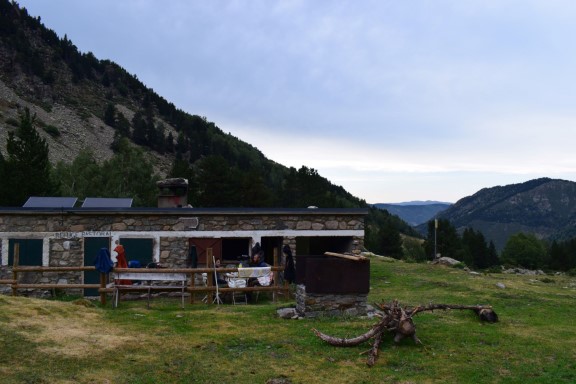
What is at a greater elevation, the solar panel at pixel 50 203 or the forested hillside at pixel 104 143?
the forested hillside at pixel 104 143

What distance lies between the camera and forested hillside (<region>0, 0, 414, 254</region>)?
40.5m

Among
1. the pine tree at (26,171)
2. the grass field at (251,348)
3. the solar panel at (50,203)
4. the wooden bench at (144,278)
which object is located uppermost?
the pine tree at (26,171)

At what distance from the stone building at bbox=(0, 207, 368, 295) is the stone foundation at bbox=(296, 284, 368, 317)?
647 centimetres

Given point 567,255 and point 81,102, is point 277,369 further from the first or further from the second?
point 81,102

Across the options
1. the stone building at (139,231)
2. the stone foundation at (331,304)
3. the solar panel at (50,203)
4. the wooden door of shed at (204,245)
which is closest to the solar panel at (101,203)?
the solar panel at (50,203)

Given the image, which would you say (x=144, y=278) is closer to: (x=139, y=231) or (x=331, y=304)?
A: (x=139, y=231)

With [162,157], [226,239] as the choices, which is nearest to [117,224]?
[226,239]

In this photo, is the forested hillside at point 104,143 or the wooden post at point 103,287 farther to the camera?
the forested hillside at point 104,143

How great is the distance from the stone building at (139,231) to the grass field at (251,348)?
434 cm

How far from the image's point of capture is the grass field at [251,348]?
9.09 metres

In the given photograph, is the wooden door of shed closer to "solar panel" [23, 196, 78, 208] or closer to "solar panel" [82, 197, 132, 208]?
"solar panel" [82, 197, 132, 208]

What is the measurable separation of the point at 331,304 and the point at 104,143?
79162mm

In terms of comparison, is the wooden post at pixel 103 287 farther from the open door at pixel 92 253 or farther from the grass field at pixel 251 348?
the open door at pixel 92 253

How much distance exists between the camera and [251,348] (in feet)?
35.3
